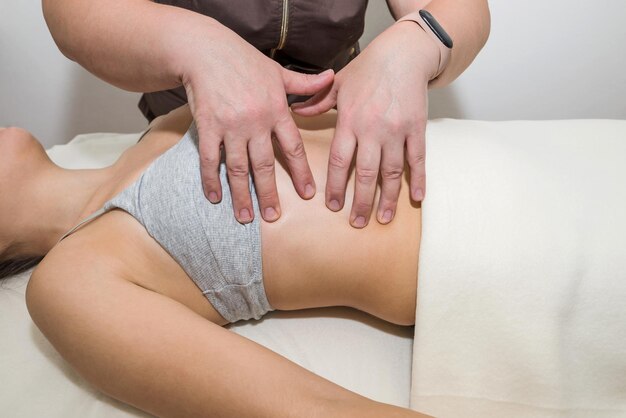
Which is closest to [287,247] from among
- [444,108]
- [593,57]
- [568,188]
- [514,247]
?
[514,247]

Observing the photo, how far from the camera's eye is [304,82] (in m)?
0.90

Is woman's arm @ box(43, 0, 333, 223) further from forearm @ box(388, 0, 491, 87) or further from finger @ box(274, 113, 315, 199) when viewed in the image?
forearm @ box(388, 0, 491, 87)

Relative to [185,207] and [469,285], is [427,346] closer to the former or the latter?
[469,285]

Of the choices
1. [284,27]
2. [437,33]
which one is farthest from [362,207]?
[284,27]

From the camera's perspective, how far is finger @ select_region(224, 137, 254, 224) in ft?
2.69

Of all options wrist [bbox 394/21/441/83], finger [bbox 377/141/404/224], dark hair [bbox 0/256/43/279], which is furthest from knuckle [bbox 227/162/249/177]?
dark hair [bbox 0/256/43/279]

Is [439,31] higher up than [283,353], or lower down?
higher up

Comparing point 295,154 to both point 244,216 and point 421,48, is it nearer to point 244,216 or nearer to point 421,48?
point 244,216

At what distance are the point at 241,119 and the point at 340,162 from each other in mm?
168

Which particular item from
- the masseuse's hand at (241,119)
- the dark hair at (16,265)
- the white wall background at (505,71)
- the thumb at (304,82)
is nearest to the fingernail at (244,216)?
the masseuse's hand at (241,119)

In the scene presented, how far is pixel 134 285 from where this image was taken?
2.76ft

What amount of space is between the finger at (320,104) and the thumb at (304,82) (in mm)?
28

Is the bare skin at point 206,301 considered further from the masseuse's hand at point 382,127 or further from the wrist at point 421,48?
the wrist at point 421,48

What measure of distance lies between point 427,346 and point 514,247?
0.70 ft
